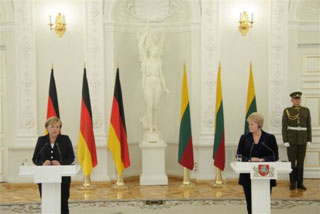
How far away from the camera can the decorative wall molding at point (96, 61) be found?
8.45 m

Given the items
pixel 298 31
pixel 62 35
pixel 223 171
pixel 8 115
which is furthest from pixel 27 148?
pixel 298 31

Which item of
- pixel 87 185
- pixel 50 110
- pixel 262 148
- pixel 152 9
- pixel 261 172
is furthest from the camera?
pixel 152 9

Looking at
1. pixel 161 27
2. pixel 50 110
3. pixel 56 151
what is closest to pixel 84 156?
pixel 50 110

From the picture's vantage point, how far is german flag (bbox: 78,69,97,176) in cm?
786

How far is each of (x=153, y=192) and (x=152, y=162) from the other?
884mm

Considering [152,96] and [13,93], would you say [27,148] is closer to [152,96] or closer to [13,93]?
[13,93]

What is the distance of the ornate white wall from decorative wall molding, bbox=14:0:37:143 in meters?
0.02

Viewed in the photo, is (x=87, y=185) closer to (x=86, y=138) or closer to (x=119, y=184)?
(x=119, y=184)

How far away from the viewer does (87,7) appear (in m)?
8.45

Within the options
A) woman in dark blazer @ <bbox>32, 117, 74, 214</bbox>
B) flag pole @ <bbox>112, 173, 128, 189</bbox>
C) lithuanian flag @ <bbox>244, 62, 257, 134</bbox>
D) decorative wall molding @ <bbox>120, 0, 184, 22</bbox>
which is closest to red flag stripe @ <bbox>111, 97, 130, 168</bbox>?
flag pole @ <bbox>112, 173, 128, 189</bbox>

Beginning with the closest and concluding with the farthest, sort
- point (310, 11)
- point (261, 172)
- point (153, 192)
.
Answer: point (261, 172), point (153, 192), point (310, 11)

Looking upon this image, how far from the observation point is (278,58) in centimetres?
844

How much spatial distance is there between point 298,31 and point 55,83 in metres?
4.83

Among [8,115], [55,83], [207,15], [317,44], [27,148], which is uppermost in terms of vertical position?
[207,15]
